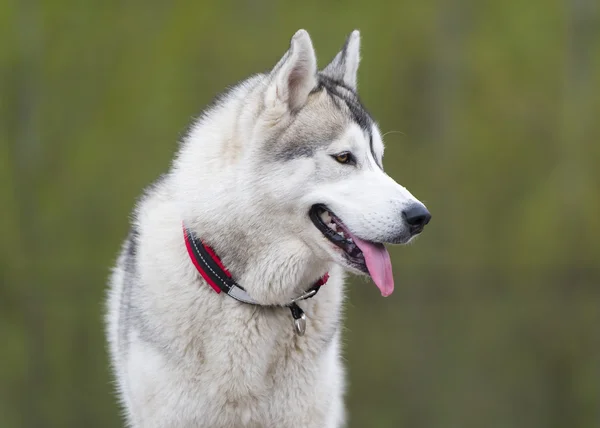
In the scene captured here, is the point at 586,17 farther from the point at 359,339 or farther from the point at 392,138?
the point at 359,339

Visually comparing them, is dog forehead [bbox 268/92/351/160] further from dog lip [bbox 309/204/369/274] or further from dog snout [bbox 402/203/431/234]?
dog snout [bbox 402/203/431/234]

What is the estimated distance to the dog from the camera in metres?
4.08

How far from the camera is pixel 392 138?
13.2 metres

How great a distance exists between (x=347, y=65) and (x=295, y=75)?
501mm

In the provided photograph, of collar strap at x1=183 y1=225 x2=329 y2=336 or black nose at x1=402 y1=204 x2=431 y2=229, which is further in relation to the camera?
collar strap at x1=183 y1=225 x2=329 y2=336

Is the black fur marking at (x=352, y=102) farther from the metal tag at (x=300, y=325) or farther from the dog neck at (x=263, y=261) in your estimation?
the metal tag at (x=300, y=325)

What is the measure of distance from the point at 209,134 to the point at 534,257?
9.49 metres

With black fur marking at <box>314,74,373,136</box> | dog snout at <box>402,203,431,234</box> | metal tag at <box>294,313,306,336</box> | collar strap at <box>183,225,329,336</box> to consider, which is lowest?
metal tag at <box>294,313,306,336</box>

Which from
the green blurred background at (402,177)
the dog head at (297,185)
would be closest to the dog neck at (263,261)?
the dog head at (297,185)

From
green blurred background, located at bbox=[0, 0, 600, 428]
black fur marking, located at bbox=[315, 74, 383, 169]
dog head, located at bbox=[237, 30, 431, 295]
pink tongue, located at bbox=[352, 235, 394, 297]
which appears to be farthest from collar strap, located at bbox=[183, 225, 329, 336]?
green blurred background, located at bbox=[0, 0, 600, 428]

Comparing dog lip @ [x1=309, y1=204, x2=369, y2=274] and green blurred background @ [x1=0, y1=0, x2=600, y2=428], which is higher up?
dog lip @ [x1=309, y1=204, x2=369, y2=274]

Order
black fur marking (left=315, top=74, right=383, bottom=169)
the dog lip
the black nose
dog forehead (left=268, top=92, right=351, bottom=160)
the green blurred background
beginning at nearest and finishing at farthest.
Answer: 1. the black nose
2. the dog lip
3. dog forehead (left=268, top=92, right=351, bottom=160)
4. black fur marking (left=315, top=74, right=383, bottom=169)
5. the green blurred background

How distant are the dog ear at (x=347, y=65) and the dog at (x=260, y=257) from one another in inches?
9.6

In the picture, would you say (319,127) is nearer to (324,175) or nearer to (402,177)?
(324,175)
